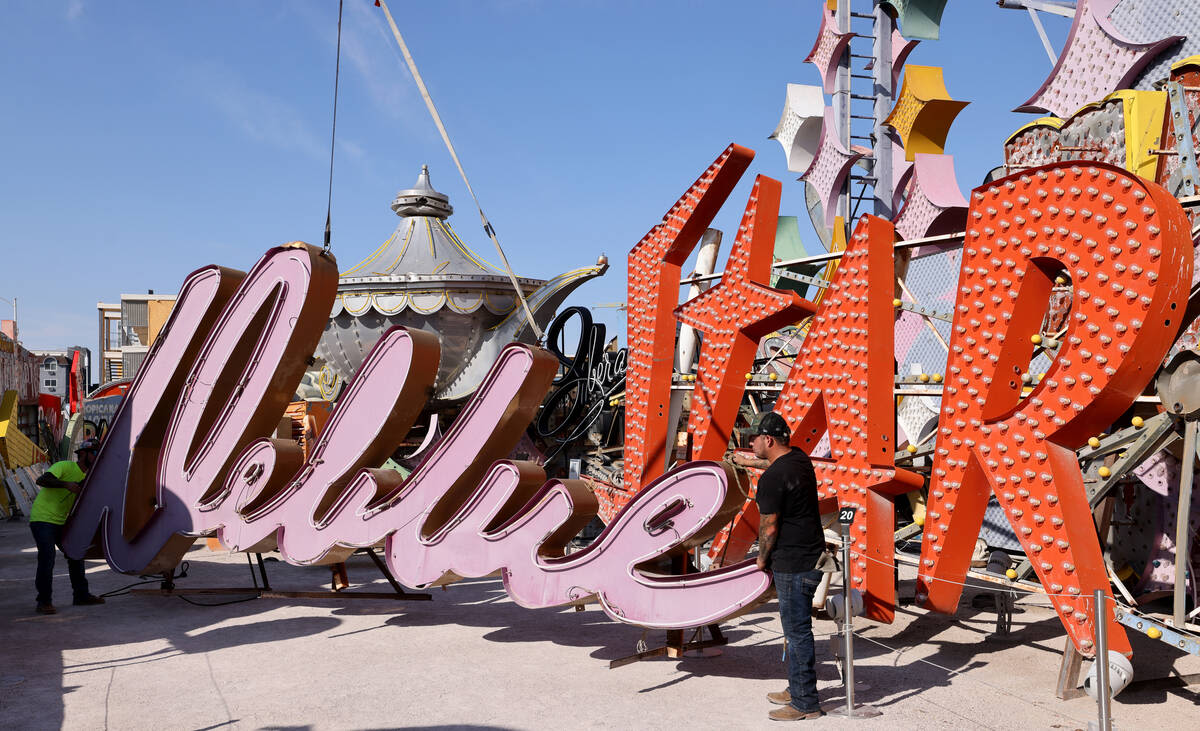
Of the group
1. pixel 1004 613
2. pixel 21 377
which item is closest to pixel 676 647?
pixel 1004 613

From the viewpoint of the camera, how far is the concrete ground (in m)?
6.21

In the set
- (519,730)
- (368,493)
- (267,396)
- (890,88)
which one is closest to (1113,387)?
(519,730)

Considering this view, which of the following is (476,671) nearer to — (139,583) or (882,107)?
(139,583)

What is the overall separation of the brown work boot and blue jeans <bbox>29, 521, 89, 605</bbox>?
7.60 m

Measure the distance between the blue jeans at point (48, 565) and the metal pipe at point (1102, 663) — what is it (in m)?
9.40

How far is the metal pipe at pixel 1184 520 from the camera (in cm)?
633

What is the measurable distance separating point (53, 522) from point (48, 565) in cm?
51

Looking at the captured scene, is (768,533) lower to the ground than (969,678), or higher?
higher

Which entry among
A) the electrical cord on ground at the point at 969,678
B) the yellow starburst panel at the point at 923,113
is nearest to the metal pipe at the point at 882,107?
the yellow starburst panel at the point at 923,113

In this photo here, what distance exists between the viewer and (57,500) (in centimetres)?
1013

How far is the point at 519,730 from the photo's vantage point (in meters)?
5.95

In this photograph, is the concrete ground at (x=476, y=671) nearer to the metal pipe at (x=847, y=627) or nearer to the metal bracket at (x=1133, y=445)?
the metal pipe at (x=847, y=627)

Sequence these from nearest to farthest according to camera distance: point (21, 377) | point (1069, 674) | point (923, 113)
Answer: point (1069, 674)
point (923, 113)
point (21, 377)

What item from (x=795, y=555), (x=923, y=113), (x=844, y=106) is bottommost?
(x=795, y=555)
